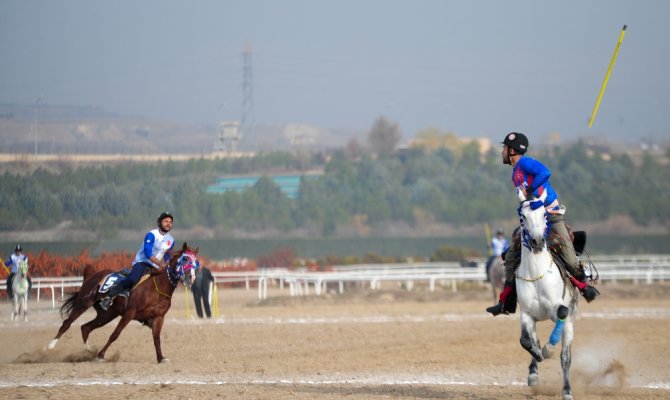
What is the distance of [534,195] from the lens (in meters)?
11.9

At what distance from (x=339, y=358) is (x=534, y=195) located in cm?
586

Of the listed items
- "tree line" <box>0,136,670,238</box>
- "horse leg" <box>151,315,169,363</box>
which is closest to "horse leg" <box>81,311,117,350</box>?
"horse leg" <box>151,315,169,363</box>

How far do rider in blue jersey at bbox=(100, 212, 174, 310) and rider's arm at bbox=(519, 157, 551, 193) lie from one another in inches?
266

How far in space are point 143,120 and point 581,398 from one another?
34.3 m

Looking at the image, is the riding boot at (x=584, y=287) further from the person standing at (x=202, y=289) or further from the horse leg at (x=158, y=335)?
the person standing at (x=202, y=289)

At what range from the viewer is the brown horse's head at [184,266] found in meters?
16.0

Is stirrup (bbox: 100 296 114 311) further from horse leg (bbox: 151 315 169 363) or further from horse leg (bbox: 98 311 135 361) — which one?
horse leg (bbox: 151 315 169 363)

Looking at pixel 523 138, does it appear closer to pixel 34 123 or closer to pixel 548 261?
pixel 548 261

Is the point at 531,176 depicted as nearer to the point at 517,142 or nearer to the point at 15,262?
the point at 517,142

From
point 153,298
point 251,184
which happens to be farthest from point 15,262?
point 251,184

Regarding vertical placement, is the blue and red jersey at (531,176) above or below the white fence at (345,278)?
above

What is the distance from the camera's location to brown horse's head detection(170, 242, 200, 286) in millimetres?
15992

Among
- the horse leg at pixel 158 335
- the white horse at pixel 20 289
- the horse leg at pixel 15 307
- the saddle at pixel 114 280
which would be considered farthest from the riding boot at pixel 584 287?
the horse leg at pixel 15 307

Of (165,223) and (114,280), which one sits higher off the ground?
(165,223)
